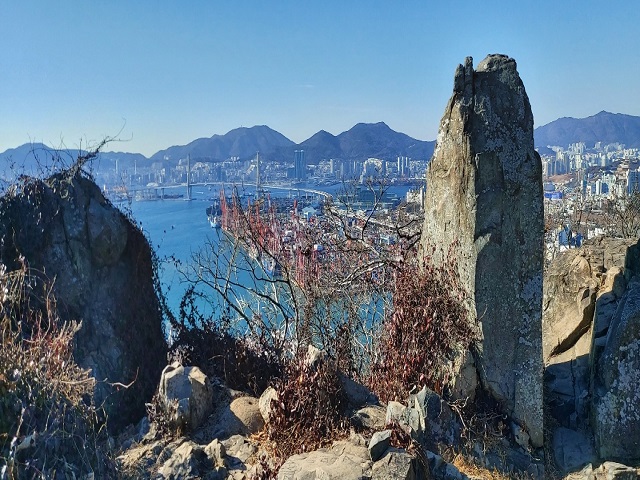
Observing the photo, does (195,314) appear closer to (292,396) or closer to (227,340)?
(227,340)

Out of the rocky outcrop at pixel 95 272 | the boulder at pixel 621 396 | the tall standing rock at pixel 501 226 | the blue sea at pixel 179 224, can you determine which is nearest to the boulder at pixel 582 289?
the boulder at pixel 621 396

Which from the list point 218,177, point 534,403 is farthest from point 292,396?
point 218,177

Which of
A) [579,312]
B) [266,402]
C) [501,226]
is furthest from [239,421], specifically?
[579,312]

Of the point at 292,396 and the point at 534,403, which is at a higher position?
the point at 292,396

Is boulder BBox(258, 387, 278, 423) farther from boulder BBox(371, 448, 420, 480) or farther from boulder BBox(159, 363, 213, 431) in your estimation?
boulder BBox(371, 448, 420, 480)

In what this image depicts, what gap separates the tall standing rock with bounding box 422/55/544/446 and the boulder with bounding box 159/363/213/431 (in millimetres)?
2628

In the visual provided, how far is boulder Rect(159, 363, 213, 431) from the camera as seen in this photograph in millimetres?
5133

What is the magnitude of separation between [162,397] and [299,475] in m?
1.97

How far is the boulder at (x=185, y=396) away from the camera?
5.13 meters

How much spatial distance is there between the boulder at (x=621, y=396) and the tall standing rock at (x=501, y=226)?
1.94 ft

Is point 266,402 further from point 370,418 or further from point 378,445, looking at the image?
point 378,445

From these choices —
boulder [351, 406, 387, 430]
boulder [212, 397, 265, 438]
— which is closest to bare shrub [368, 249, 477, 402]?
boulder [351, 406, 387, 430]

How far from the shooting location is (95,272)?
6.36 metres

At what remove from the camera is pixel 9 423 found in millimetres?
3893
